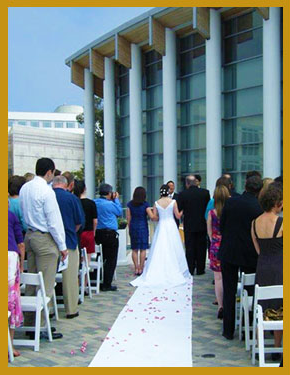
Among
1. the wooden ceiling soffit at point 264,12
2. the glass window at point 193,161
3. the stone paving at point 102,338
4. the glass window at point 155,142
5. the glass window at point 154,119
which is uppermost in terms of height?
the wooden ceiling soffit at point 264,12

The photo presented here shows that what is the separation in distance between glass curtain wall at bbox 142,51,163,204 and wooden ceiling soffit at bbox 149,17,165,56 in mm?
2070

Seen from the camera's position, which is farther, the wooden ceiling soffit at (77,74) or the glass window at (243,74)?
the wooden ceiling soffit at (77,74)

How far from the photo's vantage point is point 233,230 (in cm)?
566

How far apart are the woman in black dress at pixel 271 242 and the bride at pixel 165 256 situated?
13.6 ft

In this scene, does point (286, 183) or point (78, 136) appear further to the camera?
point (78, 136)

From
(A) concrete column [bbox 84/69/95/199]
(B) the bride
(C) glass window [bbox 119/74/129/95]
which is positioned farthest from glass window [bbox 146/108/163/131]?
(B) the bride

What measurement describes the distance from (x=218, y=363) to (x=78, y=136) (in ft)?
216

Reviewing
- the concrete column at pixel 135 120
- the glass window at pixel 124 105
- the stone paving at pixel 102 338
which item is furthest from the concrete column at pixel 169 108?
the stone paving at pixel 102 338

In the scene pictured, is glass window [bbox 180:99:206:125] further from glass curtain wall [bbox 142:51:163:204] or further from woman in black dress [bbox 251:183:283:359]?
woman in black dress [bbox 251:183:283:359]

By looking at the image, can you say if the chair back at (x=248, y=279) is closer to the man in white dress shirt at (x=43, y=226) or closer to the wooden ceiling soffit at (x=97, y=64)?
the man in white dress shirt at (x=43, y=226)

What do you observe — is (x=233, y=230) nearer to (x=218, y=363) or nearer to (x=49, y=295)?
(x=218, y=363)

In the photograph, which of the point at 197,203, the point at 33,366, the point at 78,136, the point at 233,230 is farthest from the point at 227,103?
the point at 78,136

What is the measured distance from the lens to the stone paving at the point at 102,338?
5000mm

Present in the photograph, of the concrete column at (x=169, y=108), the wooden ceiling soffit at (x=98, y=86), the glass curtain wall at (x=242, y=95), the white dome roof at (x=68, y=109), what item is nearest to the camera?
the glass curtain wall at (x=242, y=95)
